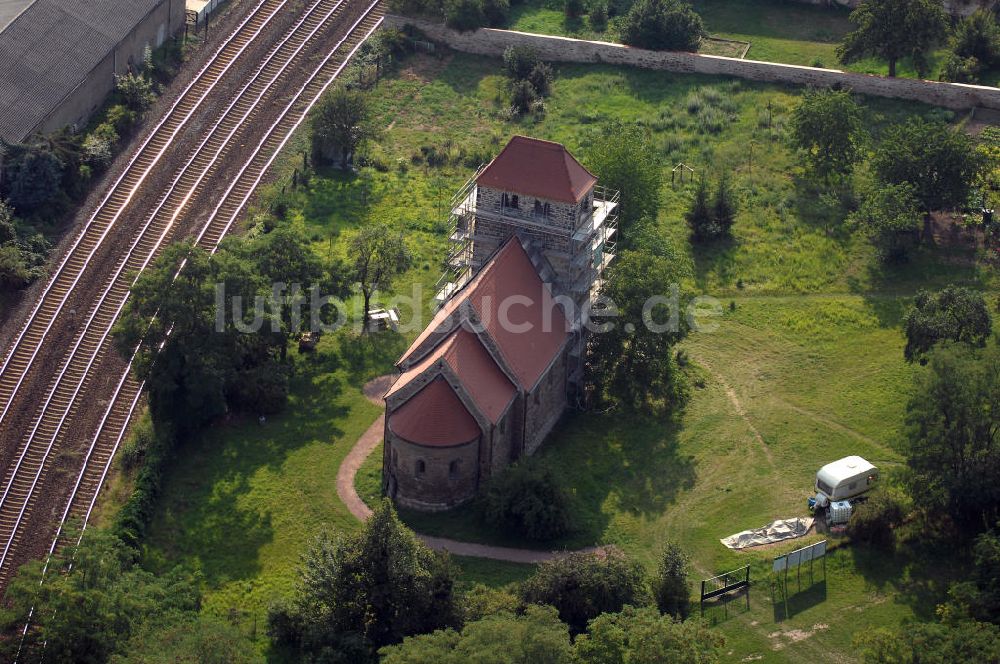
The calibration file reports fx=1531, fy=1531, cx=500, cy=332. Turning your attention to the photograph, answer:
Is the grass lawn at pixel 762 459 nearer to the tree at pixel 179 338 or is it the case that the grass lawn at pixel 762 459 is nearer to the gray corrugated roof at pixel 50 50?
the tree at pixel 179 338

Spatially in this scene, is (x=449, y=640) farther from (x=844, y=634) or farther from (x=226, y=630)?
(x=844, y=634)

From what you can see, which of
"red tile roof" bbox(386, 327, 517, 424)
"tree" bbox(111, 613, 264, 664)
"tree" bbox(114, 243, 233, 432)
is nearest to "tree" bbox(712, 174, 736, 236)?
"red tile roof" bbox(386, 327, 517, 424)

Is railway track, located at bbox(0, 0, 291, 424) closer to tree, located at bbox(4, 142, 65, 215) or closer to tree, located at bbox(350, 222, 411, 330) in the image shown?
tree, located at bbox(4, 142, 65, 215)

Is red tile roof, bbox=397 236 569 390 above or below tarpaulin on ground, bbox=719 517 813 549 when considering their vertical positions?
above

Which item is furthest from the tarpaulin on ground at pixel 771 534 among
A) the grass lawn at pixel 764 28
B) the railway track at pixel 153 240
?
the grass lawn at pixel 764 28

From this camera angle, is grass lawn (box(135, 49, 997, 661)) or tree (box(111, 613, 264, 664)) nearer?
tree (box(111, 613, 264, 664))

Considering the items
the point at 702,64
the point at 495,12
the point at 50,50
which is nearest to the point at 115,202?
the point at 50,50

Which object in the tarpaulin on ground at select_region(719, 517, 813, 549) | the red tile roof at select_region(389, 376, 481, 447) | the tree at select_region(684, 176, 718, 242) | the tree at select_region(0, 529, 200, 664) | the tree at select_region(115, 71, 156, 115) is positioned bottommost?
the tree at select_region(0, 529, 200, 664)

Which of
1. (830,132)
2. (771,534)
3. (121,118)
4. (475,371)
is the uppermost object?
(830,132)

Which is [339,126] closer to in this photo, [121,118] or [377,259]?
[121,118]
